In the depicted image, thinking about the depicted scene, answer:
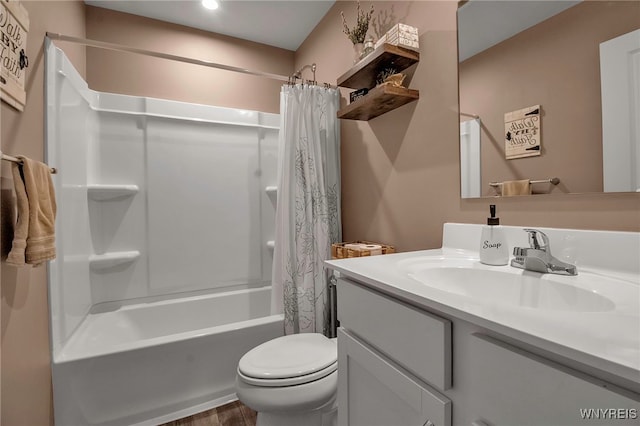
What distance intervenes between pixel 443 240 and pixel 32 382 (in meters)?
1.72

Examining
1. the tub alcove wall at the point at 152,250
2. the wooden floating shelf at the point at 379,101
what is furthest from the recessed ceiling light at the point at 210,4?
the wooden floating shelf at the point at 379,101

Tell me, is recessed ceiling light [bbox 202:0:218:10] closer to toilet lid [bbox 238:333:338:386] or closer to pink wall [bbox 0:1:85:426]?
pink wall [bbox 0:1:85:426]

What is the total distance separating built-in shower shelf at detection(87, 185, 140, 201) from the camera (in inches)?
73.9

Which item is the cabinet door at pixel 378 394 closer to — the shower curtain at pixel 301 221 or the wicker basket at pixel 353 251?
the wicker basket at pixel 353 251

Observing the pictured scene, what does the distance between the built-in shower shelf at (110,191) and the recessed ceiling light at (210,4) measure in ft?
4.62

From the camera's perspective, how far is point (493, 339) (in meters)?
0.47

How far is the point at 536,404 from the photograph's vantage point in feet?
1.32

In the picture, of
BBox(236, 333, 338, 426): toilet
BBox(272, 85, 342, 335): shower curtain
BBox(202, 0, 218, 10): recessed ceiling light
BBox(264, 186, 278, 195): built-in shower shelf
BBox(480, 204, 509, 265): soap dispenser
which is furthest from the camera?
BBox(264, 186, 278, 195): built-in shower shelf

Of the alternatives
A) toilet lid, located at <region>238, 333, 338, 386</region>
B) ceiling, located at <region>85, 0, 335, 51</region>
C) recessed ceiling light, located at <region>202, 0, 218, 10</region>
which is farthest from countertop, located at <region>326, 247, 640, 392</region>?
recessed ceiling light, located at <region>202, 0, 218, 10</region>

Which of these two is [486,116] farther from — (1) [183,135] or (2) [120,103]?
(2) [120,103]

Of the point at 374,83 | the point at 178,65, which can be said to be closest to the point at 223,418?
the point at 374,83

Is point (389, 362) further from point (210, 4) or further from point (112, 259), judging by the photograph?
point (210, 4)

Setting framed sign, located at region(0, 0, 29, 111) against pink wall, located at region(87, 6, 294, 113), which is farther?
pink wall, located at region(87, 6, 294, 113)

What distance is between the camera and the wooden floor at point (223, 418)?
1.47m
